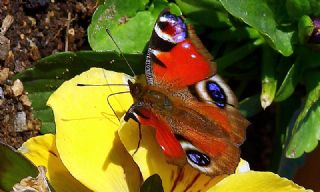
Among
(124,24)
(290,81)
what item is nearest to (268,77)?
(290,81)

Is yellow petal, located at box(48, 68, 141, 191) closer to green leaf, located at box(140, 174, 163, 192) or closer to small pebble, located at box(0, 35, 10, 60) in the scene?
green leaf, located at box(140, 174, 163, 192)

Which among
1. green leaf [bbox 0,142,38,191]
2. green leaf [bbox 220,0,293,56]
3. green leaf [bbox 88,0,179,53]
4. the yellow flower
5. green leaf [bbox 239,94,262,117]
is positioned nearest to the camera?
green leaf [bbox 0,142,38,191]

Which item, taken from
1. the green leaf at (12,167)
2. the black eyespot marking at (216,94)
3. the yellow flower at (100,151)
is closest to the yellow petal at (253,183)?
the yellow flower at (100,151)

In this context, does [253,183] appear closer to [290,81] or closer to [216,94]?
[216,94]

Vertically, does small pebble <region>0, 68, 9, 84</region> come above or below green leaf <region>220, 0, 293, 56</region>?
below

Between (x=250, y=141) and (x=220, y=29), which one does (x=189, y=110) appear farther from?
(x=250, y=141)

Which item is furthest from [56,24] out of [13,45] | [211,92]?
[211,92]

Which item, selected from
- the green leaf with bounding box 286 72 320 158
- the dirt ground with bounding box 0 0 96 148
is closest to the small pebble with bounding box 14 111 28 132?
the dirt ground with bounding box 0 0 96 148

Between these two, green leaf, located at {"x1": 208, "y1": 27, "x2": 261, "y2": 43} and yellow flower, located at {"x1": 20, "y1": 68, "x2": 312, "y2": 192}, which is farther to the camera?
green leaf, located at {"x1": 208, "y1": 27, "x2": 261, "y2": 43}
